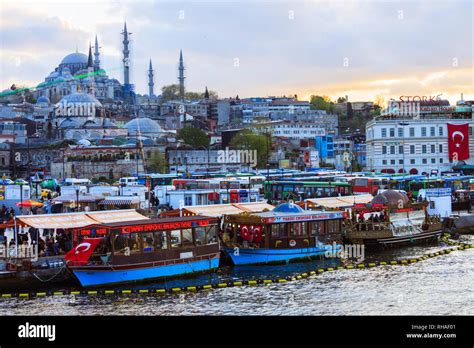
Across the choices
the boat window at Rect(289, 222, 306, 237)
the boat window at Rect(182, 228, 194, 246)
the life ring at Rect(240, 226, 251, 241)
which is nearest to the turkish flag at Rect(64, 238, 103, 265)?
the boat window at Rect(182, 228, 194, 246)

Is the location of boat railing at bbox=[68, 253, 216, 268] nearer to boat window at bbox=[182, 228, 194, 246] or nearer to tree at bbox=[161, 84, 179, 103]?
boat window at bbox=[182, 228, 194, 246]

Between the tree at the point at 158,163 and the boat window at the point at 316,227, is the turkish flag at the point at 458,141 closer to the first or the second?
the tree at the point at 158,163

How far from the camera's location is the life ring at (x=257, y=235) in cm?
2933

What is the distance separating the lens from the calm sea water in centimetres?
2166

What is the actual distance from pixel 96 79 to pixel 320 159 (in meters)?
88.7

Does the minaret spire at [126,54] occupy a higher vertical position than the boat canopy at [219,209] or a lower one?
higher

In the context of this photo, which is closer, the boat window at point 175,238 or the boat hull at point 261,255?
the boat window at point 175,238

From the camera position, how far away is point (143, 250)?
25.4m

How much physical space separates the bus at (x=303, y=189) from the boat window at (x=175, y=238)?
23.5 m

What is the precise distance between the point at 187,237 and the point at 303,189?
2507cm

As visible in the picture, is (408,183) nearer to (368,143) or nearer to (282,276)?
(368,143)

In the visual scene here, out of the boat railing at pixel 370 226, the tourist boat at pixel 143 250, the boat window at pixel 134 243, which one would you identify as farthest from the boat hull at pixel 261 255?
the boat window at pixel 134 243

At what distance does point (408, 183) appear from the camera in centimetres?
5275
